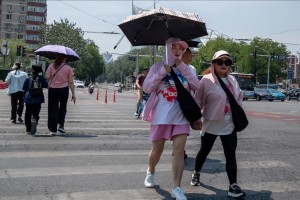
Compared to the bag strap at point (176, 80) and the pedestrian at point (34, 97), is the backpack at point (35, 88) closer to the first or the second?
the pedestrian at point (34, 97)

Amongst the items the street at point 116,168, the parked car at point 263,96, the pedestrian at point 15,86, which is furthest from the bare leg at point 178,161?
the parked car at point 263,96

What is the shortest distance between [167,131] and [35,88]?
550cm

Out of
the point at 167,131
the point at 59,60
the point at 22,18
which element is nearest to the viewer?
the point at 167,131

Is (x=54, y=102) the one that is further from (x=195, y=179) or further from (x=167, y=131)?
(x=167, y=131)

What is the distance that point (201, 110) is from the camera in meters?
5.67

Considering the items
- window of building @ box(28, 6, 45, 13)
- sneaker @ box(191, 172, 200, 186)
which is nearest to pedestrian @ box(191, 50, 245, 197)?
sneaker @ box(191, 172, 200, 186)

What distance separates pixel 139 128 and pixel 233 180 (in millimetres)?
7132

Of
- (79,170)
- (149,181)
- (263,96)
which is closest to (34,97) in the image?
(79,170)

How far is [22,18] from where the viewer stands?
133 metres

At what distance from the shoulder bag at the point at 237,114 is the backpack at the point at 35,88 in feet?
18.5

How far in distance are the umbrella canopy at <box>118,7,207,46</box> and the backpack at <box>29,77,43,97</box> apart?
470 centimetres

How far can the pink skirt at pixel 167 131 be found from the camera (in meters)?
5.20

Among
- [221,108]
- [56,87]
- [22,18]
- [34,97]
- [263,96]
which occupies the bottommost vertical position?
[263,96]

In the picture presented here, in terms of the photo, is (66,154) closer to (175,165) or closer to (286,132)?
(175,165)
